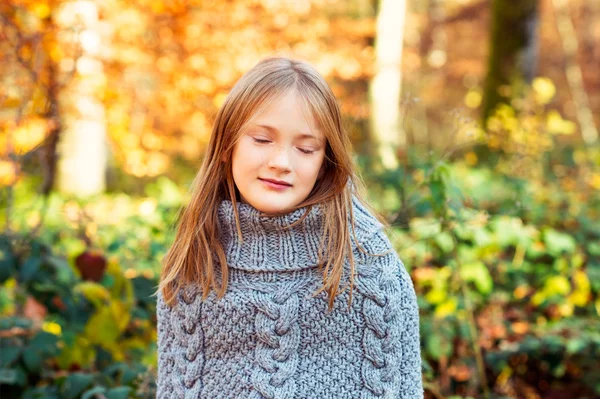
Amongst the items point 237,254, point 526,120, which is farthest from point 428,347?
point 526,120

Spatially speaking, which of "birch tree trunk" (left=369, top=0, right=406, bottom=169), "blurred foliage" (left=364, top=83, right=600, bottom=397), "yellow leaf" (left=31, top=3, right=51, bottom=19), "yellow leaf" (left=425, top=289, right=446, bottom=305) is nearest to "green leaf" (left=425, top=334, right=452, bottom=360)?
"blurred foliage" (left=364, top=83, right=600, bottom=397)

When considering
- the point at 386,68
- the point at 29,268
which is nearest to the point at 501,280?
the point at 29,268

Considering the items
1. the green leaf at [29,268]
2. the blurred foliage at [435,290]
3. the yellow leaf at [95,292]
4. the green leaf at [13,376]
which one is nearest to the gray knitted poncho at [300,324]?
the blurred foliage at [435,290]

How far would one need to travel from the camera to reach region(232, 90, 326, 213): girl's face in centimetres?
163

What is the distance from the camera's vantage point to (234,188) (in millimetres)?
Answer: 1795

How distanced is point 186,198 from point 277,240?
0.39 meters

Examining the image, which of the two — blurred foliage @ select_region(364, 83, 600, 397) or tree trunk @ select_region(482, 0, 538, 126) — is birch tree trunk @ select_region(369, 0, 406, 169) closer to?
tree trunk @ select_region(482, 0, 538, 126)

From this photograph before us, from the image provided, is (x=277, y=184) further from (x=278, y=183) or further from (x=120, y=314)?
(x=120, y=314)

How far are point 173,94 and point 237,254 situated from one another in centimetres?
612

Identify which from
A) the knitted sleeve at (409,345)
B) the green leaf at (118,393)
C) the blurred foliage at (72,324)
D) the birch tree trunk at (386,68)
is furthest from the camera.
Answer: the birch tree trunk at (386,68)

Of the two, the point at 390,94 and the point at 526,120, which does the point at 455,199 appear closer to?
the point at 526,120

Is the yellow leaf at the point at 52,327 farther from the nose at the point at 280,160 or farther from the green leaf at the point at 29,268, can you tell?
the nose at the point at 280,160

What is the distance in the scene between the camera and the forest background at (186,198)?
2512mm

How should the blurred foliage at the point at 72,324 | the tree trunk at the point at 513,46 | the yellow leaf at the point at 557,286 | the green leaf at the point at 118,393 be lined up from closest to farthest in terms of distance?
the green leaf at the point at 118,393
the blurred foliage at the point at 72,324
the yellow leaf at the point at 557,286
the tree trunk at the point at 513,46
